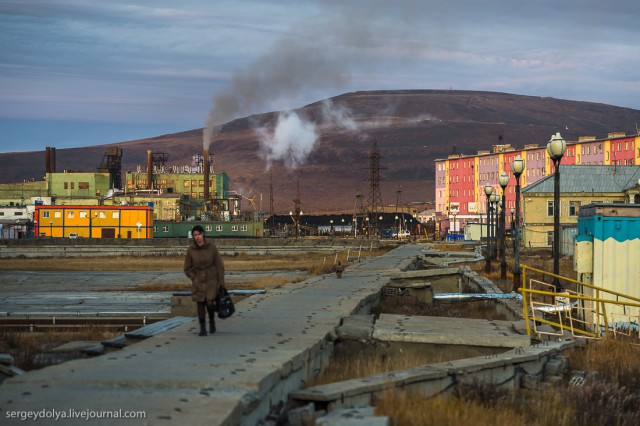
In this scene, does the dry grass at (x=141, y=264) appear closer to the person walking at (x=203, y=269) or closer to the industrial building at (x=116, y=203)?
the industrial building at (x=116, y=203)

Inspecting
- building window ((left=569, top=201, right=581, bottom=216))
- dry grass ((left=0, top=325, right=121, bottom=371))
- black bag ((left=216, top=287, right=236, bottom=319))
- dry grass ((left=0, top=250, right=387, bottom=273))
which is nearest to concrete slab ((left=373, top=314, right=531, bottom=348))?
black bag ((left=216, top=287, right=236, bottom=319))

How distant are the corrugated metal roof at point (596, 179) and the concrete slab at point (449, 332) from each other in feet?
215

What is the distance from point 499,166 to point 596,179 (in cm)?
6399

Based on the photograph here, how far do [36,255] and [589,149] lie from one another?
252 feet

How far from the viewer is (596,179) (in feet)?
262

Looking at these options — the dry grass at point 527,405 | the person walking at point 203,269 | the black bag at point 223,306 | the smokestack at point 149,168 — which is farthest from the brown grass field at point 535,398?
the smokestack at point 149,168

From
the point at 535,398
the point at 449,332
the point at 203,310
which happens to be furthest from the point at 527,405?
the point at 203,310

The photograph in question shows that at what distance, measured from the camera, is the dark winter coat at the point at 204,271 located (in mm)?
14109

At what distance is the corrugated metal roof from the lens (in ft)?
260

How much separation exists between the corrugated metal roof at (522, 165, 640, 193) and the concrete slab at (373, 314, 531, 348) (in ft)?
215

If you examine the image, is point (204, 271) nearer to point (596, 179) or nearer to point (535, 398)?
point (535, 398)

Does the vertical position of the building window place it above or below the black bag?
above

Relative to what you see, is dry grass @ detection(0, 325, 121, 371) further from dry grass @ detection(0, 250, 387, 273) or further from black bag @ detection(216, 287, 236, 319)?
dry grass @ detection(0, 250, 387, 273)

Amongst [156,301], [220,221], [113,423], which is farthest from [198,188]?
[113,423]
